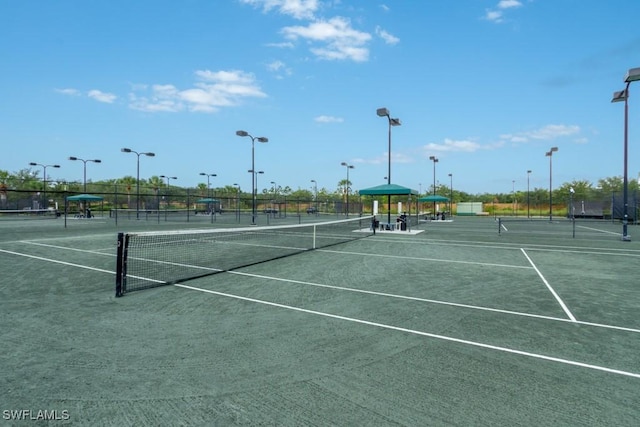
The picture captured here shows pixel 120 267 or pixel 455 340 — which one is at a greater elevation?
pixel 120 267

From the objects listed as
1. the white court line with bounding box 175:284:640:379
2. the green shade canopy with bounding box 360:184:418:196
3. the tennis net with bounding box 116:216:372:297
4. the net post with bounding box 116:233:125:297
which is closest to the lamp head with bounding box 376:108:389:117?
the green shade canopy with bounding box 360:184:418:196

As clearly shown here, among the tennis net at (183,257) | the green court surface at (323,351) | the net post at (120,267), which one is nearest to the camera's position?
the green court surface at (323,351)

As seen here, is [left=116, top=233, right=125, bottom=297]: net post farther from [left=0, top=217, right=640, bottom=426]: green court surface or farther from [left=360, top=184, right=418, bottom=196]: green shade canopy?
[left=360, top=184, right=418, bottom=196]: green shade canopy

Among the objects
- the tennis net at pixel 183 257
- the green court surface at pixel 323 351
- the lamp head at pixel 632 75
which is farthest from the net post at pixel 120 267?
the lamp head at pixel 632 75

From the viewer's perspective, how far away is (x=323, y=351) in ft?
15.1

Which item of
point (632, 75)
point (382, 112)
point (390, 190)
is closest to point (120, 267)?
point (390, 190)

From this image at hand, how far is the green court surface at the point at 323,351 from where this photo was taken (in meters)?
3.28

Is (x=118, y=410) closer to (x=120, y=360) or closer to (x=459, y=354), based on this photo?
(x=120, y=360)

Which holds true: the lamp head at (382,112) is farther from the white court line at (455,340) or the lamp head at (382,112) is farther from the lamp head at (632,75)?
the white court line at (455,340)

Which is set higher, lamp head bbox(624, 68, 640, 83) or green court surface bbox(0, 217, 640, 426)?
lamp head bbox(624, 68, 640, 83)

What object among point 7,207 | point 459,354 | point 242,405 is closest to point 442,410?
point 459,354

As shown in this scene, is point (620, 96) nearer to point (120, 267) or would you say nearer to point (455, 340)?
point (455, 340)

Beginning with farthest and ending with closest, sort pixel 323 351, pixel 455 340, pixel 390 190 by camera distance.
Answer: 1. pixel 390 190
2. pixel 455 340
3. pixel 323 351

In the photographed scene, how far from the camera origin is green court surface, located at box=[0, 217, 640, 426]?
10.8 ft
